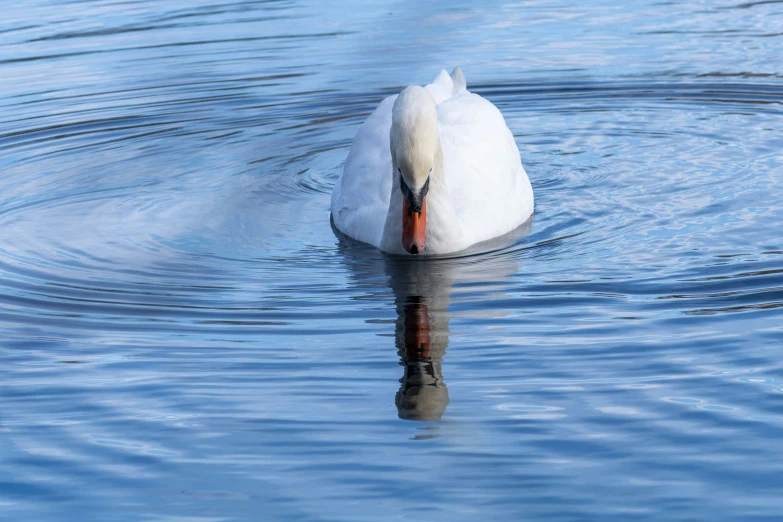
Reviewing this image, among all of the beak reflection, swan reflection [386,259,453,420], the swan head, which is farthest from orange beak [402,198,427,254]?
the beak reflection

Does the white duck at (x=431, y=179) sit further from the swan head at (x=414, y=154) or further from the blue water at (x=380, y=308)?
the blue water at (x=380, y=308)

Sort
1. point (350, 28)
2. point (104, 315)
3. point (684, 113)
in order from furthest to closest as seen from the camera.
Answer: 1. point (350, 28)
2. point (684, 113)
3. point (104, 315)

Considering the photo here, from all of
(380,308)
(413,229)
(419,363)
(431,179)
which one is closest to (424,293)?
(380,308)

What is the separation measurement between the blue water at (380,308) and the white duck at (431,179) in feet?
0.75

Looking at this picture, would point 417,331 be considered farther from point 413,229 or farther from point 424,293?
point 413,229

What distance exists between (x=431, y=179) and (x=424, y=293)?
1.07 m

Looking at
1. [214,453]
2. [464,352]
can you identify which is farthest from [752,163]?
[214,453]

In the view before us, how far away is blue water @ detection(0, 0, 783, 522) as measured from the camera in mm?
5309

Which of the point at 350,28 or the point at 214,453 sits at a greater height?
the point at 350,28

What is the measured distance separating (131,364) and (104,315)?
91 centimetres

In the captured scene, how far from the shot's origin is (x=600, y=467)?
5.29 meters

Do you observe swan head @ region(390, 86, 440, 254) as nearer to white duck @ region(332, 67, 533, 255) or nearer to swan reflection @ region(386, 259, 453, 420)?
white duck @ region(332, 67, 533, 255)

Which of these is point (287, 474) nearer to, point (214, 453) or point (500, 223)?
point (214, 453)

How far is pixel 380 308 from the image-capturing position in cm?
759
